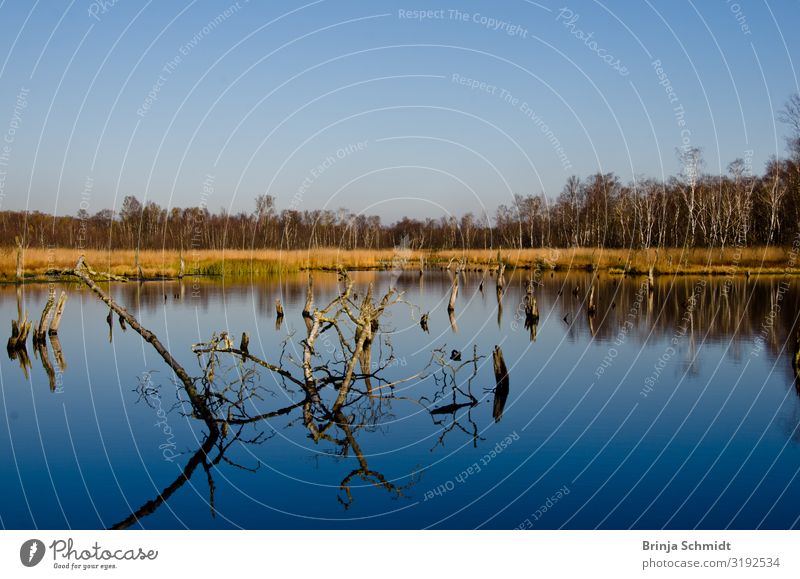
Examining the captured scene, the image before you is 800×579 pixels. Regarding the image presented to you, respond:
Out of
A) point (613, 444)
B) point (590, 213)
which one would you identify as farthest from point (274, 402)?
point (590, 213)

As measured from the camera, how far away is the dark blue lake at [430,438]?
991cm

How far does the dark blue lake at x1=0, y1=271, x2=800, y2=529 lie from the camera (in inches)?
390

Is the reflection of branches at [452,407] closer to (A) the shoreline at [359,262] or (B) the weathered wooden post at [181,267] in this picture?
(A) the shoreline at [359,262]

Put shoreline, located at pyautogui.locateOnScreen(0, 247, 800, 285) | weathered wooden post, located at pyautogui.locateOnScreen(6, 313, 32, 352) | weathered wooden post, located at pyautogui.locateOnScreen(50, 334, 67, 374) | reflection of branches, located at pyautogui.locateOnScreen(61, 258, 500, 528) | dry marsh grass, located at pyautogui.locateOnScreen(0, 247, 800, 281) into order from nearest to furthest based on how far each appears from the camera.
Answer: reflection of branches, located at pyautogui.locateOnScreen(61, 258, 500, 528) → weathered wooden post, located at pyautogui.locateOnScreen(50, 334, 67, 374) → weathered wooden post, located at pyautogui.locateOnScreen(6, 313, 32, 352) → shoreline, located at pyautogui.locateOnScreen(0, 247, 800, 285) → dry marsh grass, located at pyautogui.locateOnScreen(0, 247, 800, 281)

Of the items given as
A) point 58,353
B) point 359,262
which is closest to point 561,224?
point 359,262

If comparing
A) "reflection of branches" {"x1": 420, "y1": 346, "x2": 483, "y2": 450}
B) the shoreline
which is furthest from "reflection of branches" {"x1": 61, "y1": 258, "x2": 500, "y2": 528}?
the shoreline

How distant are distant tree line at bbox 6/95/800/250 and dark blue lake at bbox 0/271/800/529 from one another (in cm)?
2941

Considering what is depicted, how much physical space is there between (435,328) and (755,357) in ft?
32.9

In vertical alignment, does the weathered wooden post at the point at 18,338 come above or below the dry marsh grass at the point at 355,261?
below

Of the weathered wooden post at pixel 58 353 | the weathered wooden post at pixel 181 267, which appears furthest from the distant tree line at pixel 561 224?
the weathered wooden post at pixel 58 353

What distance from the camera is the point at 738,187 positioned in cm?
6291

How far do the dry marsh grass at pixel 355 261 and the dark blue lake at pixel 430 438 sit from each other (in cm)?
2368

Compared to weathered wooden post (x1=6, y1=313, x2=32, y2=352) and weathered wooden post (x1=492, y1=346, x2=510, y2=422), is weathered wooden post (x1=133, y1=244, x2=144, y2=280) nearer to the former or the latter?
weathered wooden post (x1=6, y1=313, x2=32, y2=352)

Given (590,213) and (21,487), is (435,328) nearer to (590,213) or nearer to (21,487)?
(21,487)
